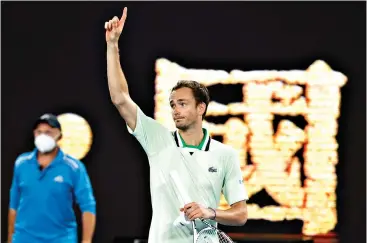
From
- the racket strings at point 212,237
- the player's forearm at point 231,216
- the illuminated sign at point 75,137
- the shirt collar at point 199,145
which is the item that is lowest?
the racket strings at point 212,237

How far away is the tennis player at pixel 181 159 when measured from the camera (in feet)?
12.3

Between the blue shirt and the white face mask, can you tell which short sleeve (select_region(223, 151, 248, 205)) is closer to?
the blue shirt

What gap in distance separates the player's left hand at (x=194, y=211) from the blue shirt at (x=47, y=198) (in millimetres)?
1996

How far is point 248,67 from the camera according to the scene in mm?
7543

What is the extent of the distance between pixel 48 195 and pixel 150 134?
5.81 feet

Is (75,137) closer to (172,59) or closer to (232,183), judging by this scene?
(172,59)

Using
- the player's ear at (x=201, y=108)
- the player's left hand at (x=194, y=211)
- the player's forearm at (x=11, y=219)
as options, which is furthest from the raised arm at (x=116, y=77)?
the player's forearm at (x=11, y=219)

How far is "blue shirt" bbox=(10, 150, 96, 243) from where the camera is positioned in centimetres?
546

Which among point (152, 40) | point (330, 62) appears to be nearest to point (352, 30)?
point (330, 62)

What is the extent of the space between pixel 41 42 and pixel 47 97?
49 centimetres

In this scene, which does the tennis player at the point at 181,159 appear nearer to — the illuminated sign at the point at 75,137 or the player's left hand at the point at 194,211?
the player's left hand at the point at 194,211

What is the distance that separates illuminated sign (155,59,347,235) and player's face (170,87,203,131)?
3.47m

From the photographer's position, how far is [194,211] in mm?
3621

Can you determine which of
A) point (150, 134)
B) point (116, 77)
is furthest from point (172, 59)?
point (116, 77)
